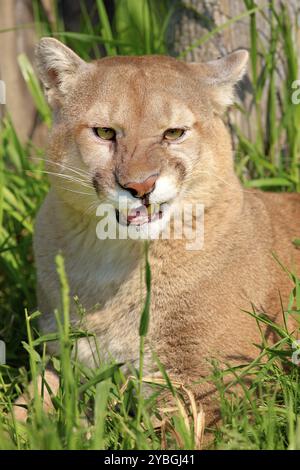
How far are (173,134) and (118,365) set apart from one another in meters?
0.92

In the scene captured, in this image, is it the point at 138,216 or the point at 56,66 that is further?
the point at 56,66

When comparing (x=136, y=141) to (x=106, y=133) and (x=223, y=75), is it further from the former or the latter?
(x=223, y=75)

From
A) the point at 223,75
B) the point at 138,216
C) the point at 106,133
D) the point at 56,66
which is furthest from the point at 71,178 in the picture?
the point at 223,75

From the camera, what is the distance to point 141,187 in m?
2.71

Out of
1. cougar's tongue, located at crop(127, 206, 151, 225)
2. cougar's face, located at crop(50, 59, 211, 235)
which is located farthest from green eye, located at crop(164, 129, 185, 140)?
cougar's tongue, located at crop(127, 206, 151, 225)

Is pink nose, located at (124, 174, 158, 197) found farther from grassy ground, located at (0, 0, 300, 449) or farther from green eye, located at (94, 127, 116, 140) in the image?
grassy ground, located at (0, 0, 300, 449)

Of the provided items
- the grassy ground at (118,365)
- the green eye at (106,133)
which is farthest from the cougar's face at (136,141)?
the grassy ground at (118,365)

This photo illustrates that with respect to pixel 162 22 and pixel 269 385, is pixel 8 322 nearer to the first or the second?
pixel 269 385

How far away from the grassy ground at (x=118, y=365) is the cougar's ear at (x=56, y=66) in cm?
85

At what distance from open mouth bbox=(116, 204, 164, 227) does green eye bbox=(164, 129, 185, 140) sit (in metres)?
0.27

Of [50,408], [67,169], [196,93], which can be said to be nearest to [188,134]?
[196,93]

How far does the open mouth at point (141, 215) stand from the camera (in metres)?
2.83

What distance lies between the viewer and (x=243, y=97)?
4211 millimetres

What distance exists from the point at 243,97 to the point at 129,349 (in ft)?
5.78
